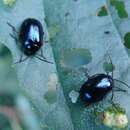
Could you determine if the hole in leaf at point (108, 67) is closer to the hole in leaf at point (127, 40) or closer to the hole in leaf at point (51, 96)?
the hole in leaf at point (127, 40)

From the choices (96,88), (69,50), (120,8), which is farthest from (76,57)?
(120,8)

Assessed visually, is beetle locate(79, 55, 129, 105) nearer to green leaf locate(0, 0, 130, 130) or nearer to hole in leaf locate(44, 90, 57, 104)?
green leaf locate(0, 0, 130, 130)

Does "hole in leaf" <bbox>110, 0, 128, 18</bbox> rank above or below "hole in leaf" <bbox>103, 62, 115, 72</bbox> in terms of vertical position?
above

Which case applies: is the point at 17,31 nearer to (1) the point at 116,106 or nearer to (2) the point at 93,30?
(2) the point at 93,30

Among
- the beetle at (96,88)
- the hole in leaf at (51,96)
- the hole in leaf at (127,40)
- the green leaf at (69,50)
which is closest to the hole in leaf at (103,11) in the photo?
the green leaf at (69,50)

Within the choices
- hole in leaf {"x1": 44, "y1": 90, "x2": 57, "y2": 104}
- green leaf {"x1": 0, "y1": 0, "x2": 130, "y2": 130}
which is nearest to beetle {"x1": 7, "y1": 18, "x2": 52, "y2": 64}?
green leaf {"x1": 0, "y1": 0, "x2": 130, "y2": 130}

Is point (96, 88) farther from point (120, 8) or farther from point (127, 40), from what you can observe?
point (120, 8)
